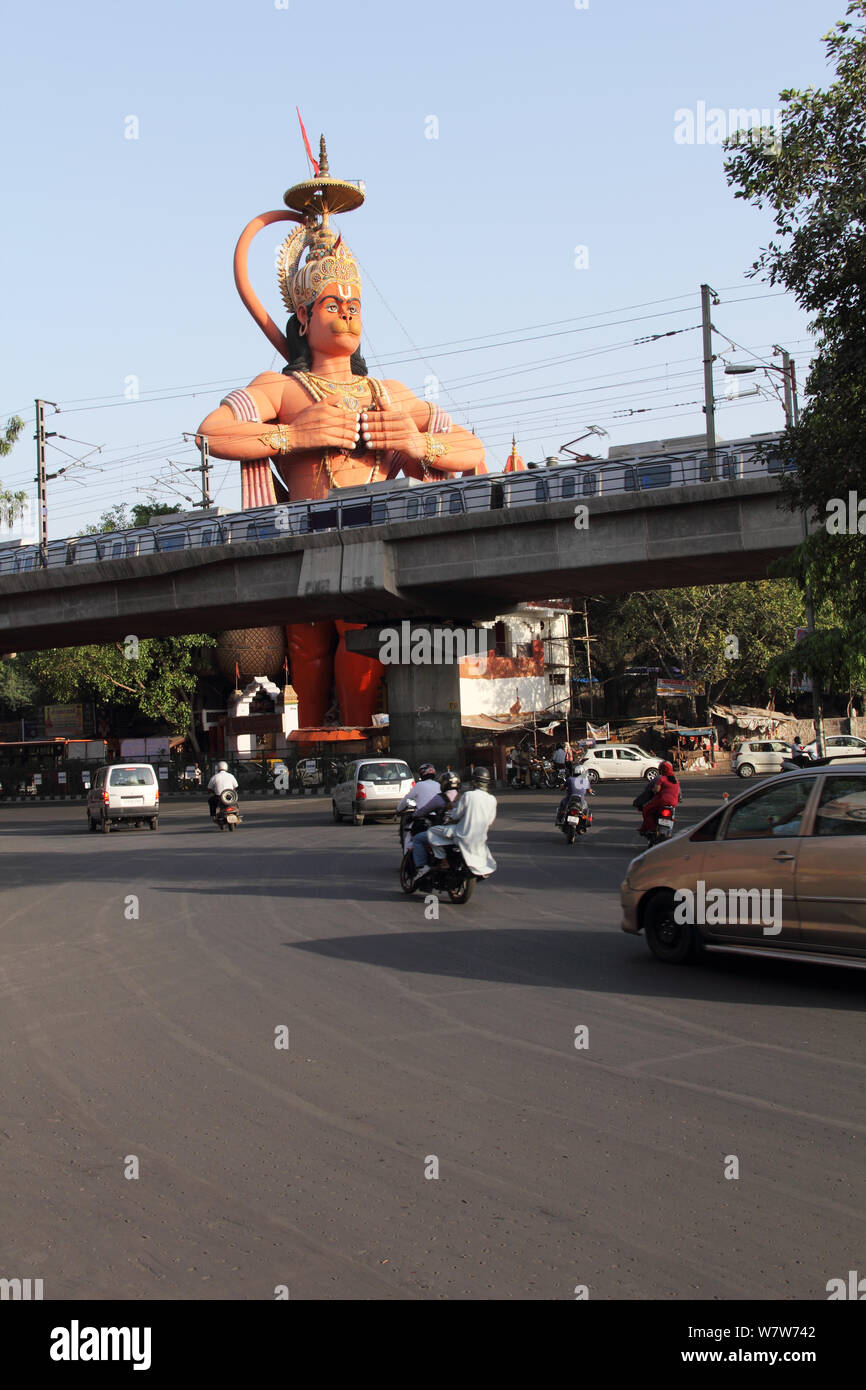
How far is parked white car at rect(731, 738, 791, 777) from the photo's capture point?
4556 centimetres

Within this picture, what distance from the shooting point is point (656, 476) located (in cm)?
3062

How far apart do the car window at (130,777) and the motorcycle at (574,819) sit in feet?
40.3

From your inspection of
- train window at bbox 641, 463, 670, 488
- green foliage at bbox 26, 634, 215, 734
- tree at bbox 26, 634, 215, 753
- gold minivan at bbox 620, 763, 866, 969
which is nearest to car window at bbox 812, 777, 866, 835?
gold minivan at bbox 620, 763, 866, 969

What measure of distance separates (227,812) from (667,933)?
19.1 m

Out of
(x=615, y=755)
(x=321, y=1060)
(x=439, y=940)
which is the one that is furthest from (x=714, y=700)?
(x=321, y=1060)

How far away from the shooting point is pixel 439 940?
10727 mm

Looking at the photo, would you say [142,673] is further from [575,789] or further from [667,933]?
[667,933]

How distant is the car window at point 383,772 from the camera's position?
27.6m

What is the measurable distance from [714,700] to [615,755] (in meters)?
16.0

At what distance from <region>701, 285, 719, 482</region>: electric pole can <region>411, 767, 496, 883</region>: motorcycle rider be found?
63.8 feet

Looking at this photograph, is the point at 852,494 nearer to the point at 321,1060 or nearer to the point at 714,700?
the point at 321,1060

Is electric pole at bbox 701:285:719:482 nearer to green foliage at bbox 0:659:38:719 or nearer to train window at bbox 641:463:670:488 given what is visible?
train window at bbox 641:463:670:488

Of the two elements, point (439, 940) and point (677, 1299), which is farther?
point (439, 940)

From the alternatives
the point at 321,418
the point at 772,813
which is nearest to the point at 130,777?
the point at 772,813
